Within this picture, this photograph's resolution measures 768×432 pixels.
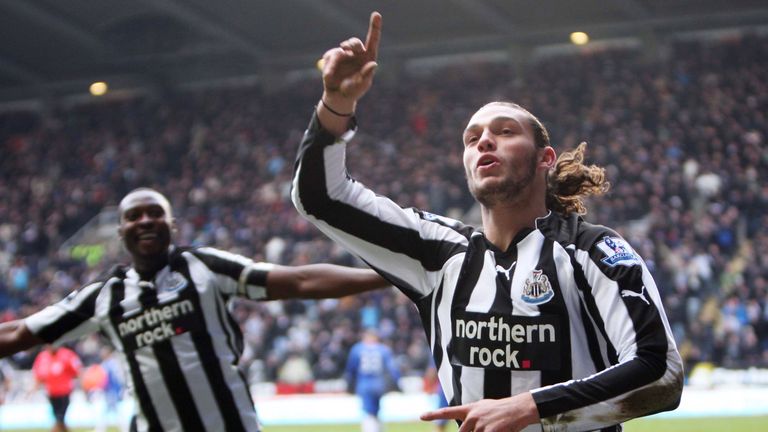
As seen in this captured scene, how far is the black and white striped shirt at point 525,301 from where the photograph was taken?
310 cm

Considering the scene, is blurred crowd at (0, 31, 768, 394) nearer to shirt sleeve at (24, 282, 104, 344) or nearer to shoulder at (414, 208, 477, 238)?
shirt sleeve at (24, 282, 104, 344)

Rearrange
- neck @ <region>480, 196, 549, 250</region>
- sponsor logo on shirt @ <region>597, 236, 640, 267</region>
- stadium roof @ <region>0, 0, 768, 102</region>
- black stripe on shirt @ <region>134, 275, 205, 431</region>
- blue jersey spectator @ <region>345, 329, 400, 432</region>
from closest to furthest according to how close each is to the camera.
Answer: sponsor logo on shirt @ <region>597, 236, 640, 267</region>, neck @ <region>480, 196, 549, 250</region>, black stripe on shirt @ <region>134, 275, 205, 431</region>, blue jersey spectator @ <region>345, 329, 400, 432</region>, stadium roof @ <region>0, 0, 768, 102</region>

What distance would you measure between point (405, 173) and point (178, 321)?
21449 millimetres

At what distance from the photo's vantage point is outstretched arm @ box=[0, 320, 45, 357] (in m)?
5.72

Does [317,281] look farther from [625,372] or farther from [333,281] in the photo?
[625,372]

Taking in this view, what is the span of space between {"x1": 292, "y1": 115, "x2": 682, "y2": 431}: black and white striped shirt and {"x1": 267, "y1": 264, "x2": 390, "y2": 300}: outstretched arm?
178cm

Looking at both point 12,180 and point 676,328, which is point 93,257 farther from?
point 676,328

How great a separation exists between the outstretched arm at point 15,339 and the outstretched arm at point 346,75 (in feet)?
10.6

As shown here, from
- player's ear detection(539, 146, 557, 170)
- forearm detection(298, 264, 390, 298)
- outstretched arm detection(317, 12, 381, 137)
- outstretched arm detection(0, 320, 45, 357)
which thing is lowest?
outstretched arm detection(0, 320, 45, 357)

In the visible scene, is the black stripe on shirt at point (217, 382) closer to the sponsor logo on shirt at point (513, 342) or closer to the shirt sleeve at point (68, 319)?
the shirt sleeve at point (68, 319)

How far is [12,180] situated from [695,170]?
2033 cm

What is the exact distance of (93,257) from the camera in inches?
1091

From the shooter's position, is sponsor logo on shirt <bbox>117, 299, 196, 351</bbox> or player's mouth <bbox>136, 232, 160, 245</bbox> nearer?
sponsor logo on shirt <bbox>117, 299, 196, 351</bbox>

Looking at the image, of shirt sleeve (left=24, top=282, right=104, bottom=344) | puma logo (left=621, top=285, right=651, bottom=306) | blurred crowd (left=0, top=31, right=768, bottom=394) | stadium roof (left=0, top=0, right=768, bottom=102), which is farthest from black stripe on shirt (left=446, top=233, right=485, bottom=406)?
stadium roof (left=0, top=0, right=768, bottom=102)
